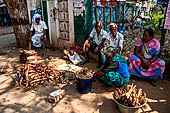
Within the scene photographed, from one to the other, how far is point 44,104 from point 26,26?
4.59 meters

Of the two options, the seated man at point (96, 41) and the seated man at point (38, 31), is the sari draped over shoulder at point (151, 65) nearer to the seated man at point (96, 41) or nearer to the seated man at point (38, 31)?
the seated man at point (96, 41)

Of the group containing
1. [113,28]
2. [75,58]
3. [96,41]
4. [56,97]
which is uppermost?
[113,28]

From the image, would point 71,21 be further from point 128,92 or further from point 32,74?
point 128,92

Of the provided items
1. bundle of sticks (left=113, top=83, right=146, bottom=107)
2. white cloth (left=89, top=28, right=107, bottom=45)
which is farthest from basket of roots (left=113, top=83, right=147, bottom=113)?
white cloth (left=89, top=28, right=107, bottom=45)

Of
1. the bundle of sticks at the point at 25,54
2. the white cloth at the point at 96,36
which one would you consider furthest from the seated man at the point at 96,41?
the bundle of sticks at the point at 25,54

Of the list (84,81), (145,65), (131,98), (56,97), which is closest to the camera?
(131,98)

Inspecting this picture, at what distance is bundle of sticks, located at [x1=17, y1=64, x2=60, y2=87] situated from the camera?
4.05m

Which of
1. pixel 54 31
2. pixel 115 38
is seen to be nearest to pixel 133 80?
pixel 115 38

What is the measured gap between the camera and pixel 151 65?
4.09 meters

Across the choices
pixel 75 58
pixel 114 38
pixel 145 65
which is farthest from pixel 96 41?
pixel 145 65

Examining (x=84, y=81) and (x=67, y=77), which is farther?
(x=67, y=77)

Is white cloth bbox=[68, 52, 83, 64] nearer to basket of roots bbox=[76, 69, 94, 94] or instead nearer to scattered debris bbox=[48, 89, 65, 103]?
basket of roots bbox=[76, 69, 94, 94]

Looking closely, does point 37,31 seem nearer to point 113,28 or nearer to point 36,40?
point 36,40

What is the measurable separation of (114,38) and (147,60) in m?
1.18
